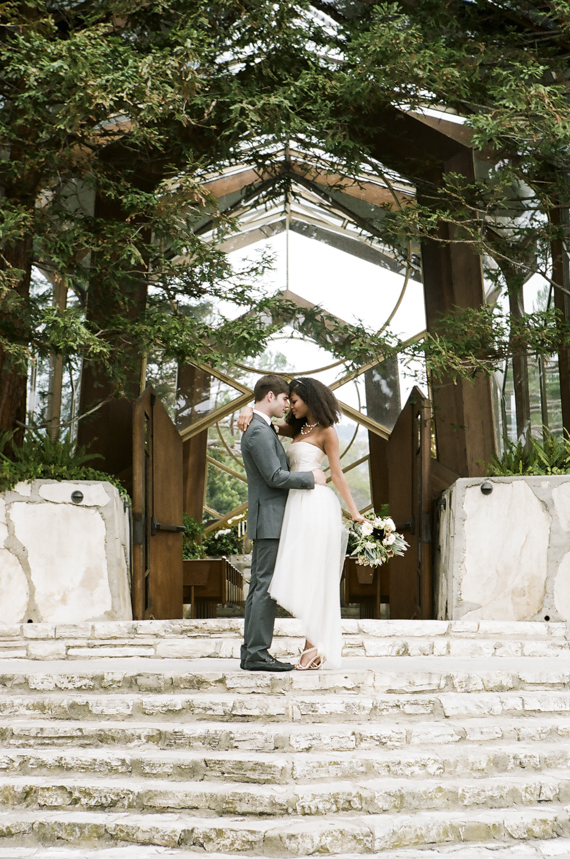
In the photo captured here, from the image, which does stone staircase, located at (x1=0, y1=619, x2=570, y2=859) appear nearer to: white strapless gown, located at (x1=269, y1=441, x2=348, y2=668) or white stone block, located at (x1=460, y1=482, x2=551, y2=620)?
white strapless gown, located at (x1=269, y1=441, x2=348, y2=668)

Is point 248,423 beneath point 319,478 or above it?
above

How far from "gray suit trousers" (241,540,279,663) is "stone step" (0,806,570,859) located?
1.50 metres

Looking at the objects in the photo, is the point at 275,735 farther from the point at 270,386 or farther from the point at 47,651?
the point at 47,651

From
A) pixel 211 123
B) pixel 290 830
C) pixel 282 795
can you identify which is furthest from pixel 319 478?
pixel 211 123

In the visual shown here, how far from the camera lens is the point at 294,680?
4.48 meters

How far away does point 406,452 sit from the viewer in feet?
32.4

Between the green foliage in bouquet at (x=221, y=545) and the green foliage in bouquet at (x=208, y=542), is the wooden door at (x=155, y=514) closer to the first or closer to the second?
the green foliage in bouquet at (x=208, y=542)

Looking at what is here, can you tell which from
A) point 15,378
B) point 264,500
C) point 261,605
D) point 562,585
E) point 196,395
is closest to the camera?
point 261,605

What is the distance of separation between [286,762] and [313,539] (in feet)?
4.92

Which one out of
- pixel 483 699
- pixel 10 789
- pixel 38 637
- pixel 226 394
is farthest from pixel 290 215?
pixel 10 789

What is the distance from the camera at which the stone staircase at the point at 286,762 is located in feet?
10.6

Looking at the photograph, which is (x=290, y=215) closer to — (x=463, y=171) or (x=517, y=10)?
(x=463, y=171)

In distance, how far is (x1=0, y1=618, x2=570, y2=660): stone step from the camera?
20.6ft

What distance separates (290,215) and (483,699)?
976 cm
